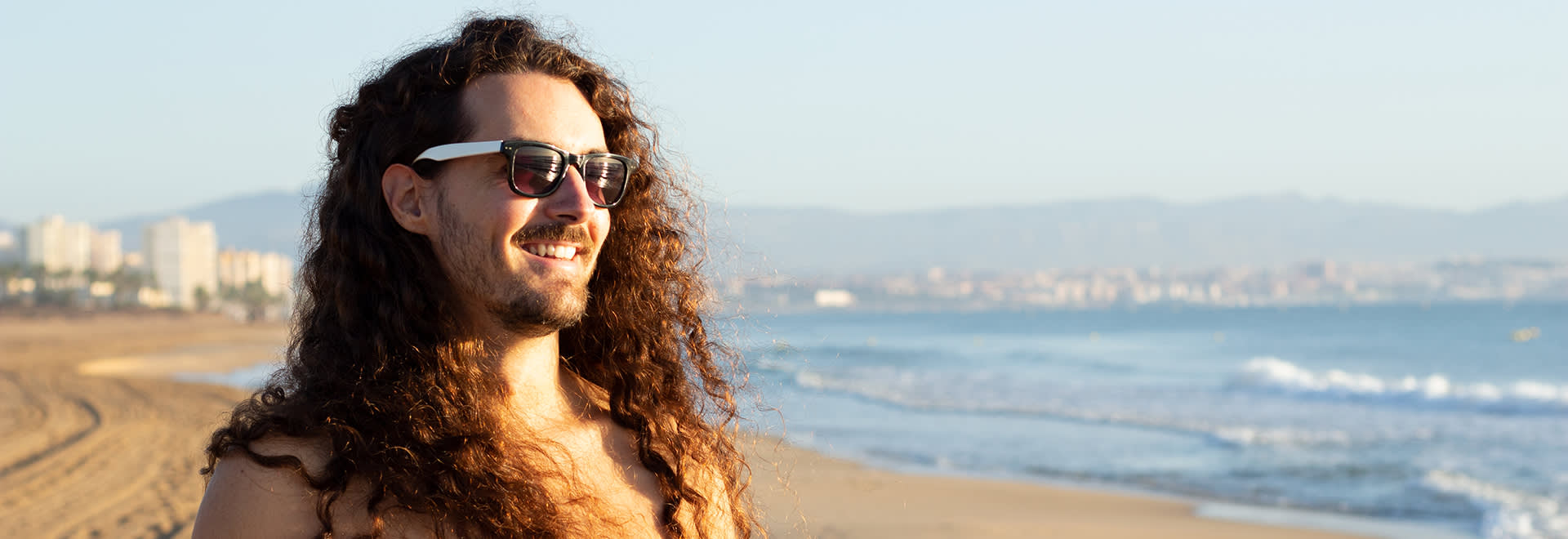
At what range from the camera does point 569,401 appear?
190 cm

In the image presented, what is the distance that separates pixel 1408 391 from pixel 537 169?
85.8 ft

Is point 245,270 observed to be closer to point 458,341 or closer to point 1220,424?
point 1220,424

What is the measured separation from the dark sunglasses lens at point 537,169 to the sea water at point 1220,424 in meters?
0.82

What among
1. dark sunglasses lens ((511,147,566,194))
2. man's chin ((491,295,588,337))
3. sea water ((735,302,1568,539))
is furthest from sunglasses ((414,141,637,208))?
sea water ((735,302,1568,539))

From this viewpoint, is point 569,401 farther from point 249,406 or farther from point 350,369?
point 249,406

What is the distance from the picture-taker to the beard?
1634 millimetres

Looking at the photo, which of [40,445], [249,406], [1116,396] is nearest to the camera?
[249,406]

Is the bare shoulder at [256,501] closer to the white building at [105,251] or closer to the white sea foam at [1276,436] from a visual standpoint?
the white sea foam at [1276,436]

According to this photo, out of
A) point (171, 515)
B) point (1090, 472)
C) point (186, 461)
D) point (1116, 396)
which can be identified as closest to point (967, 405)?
point (1116, 396)

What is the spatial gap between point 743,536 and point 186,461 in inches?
435

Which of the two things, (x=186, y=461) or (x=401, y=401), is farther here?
(x=186, y=461)

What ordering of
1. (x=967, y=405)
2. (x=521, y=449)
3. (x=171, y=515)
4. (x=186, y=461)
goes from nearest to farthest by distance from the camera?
1. (x=521, y=449)
2. (x=171, y=515)
3. (x=186, y=461)
4. (x=967, y=405)

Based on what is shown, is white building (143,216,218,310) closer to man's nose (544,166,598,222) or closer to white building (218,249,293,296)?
white building (218,249,293,296)

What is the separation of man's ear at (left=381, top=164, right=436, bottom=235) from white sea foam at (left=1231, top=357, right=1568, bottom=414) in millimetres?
22989
